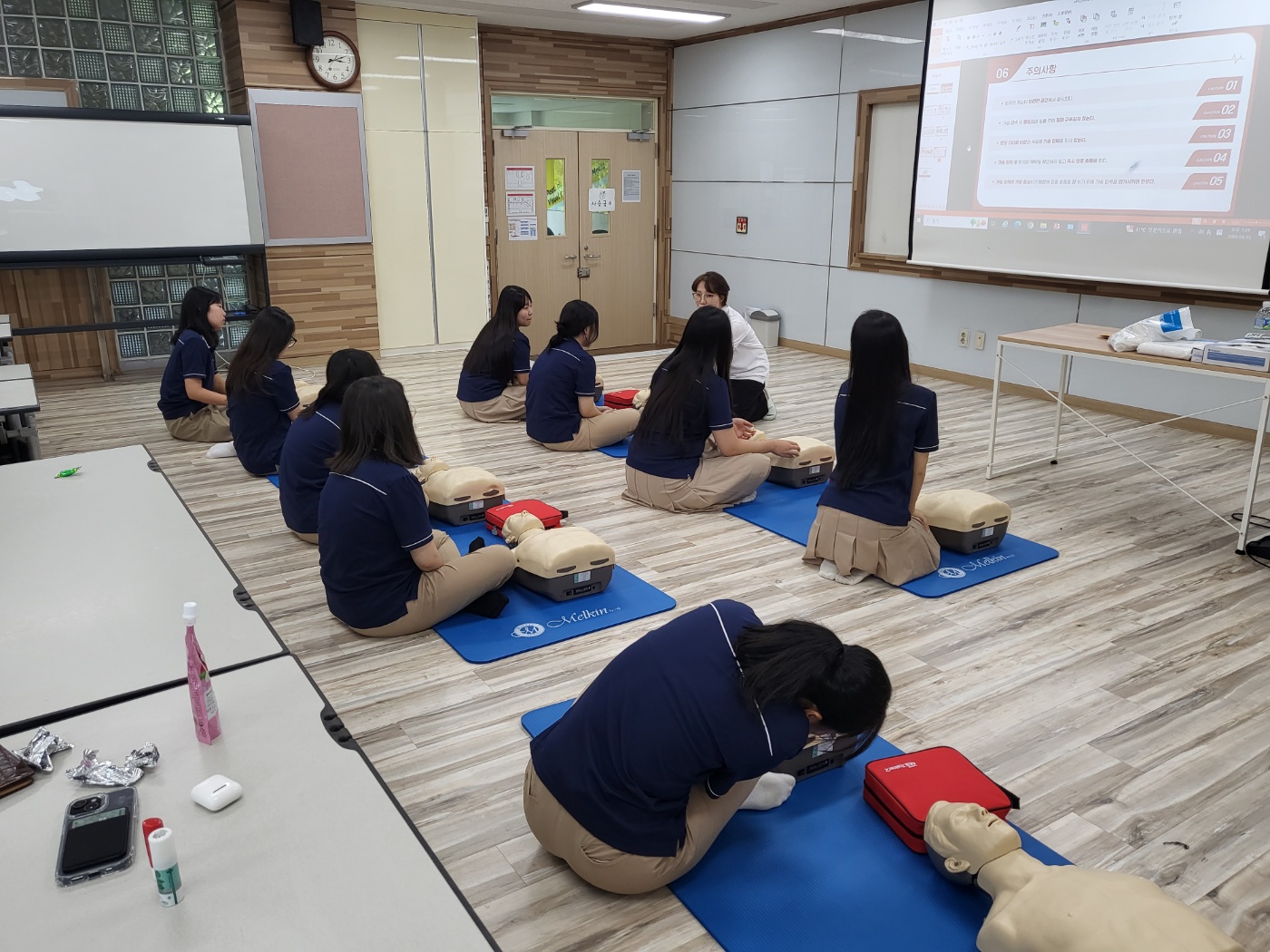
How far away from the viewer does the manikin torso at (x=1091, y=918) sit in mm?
1571

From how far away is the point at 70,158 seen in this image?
21.2 ft

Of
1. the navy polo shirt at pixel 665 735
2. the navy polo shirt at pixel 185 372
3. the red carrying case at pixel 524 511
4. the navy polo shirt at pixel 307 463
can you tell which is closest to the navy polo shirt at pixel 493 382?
the navy polo shirt at pixel 185 372

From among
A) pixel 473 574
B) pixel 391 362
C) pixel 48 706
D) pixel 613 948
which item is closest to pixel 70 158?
pixel 391 362

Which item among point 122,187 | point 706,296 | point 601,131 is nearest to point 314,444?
point 706,296

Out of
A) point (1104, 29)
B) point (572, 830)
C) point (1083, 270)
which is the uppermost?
point (1104, 29)

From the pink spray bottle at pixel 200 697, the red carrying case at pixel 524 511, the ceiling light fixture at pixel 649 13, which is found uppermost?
the ceiling light fixture at pixel 649 13

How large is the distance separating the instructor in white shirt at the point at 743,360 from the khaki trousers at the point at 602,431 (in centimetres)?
62

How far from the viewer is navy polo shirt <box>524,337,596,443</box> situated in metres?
4.93

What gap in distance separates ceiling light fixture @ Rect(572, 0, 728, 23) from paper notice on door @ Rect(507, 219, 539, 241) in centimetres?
203

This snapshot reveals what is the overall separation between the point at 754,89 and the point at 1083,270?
3.68m

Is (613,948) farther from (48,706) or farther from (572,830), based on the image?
(48,706)

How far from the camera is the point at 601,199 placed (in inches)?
356

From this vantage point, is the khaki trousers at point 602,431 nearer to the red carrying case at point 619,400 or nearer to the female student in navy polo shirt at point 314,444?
the red carrying case at point 619,400

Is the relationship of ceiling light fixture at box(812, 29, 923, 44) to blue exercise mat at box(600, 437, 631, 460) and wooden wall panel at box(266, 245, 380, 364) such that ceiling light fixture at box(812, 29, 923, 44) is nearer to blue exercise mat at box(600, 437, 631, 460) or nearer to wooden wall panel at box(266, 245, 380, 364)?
blue exercise mat at box(600, 437, 631, 460)
